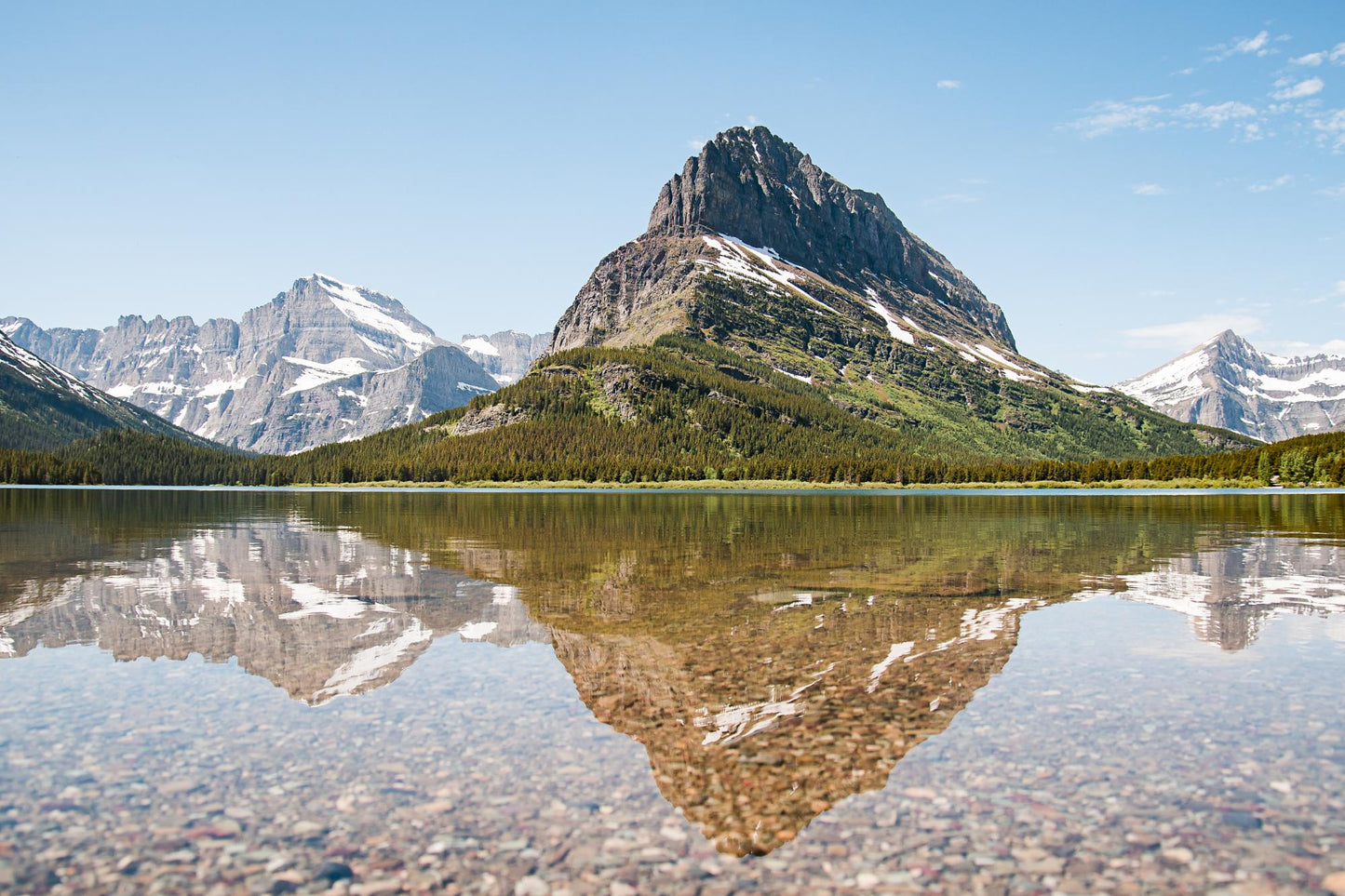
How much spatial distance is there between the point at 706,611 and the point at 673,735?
12303mm

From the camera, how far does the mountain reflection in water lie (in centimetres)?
1484

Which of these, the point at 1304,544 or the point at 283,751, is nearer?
the point at 283,751

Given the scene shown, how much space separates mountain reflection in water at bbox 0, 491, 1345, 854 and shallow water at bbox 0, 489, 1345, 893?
0.15 m

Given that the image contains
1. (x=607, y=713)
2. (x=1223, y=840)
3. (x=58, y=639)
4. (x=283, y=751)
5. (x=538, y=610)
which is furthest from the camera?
(x=538, y=610)

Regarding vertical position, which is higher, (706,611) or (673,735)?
(706,611)

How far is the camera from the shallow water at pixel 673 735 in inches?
408

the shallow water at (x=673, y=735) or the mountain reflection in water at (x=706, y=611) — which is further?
the mountain reflection in water at (x=706, y=611)

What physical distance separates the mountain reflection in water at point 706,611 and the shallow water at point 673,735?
0.48 ft

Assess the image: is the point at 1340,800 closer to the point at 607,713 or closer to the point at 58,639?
the point at 607,713

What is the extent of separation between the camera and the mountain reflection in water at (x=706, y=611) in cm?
1484

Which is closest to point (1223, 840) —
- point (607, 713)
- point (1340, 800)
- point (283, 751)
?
point (1340, 800)

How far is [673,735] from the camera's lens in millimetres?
15023

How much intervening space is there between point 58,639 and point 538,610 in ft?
42.8

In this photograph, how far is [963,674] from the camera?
752 inches
